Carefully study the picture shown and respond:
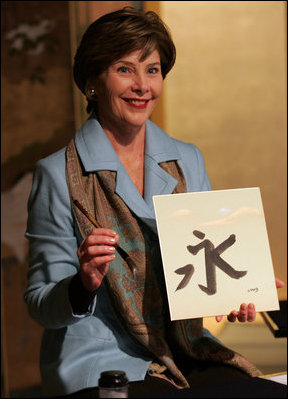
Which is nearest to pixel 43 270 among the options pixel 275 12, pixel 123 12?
pixel 123 12

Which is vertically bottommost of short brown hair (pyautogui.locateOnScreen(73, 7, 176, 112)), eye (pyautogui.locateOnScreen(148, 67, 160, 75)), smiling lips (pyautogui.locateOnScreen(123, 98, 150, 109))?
smiling lips (pyautogui.locateOnScreen(123, 98, 150, 109))

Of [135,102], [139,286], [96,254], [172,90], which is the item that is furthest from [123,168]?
[172,90]

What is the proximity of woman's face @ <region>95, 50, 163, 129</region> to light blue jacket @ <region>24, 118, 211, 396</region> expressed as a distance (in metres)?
0.09

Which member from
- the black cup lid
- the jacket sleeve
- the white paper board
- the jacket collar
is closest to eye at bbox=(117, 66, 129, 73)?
the jacket collar

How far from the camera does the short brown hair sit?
6.24 feet

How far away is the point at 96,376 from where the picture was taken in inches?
71.4

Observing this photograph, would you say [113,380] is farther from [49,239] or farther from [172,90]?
[172,90]

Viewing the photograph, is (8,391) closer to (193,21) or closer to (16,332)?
(16,332)

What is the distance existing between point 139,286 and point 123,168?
0.98ft

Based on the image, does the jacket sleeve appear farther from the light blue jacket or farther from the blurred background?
the blurred background

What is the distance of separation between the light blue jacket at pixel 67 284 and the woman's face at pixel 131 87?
0.09 m

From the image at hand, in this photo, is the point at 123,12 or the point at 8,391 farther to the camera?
the point at 8,391

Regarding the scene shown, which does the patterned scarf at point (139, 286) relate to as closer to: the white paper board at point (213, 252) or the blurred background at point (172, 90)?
the white paper board at point (213, 252)

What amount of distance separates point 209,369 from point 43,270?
1.52 feet
